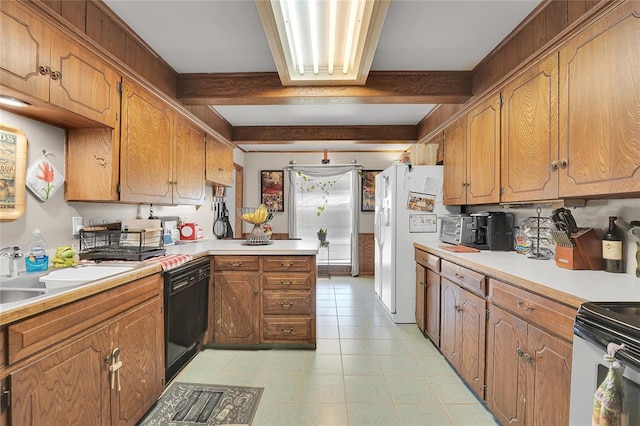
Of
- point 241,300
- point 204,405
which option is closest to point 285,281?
point 241,300

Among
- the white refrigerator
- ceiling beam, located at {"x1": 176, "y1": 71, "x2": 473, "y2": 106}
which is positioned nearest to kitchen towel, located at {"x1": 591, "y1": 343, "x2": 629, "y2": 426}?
ceiling beam, located at {"x1": 176, "y1": 71, "x2": 473, "y2": 106}

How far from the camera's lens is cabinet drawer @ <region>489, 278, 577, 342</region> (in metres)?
1.17

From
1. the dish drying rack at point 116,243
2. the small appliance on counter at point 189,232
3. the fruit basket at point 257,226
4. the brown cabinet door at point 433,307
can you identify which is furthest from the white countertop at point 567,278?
the small appliance on counter at point 189,232

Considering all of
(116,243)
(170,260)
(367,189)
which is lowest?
(170,260)

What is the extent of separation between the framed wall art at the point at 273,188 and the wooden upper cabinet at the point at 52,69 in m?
3.66

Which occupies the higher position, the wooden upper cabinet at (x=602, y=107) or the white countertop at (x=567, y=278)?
the wooden upper cabinet at (x=602, y=107)

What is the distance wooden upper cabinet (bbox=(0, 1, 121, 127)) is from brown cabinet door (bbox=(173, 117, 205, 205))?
2.93 ft

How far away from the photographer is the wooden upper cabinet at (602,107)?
1.23 meters

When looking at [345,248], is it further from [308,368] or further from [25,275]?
[25,275]

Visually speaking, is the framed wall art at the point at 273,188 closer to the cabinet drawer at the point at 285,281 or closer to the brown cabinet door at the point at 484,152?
the cabinet drawer at the point at 285,281

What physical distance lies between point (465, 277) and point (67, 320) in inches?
87.0

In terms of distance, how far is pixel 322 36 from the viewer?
1.81 meters

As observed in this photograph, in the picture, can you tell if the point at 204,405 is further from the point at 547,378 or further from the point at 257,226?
the point at 547,378

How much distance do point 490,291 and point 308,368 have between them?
1.45 meters
